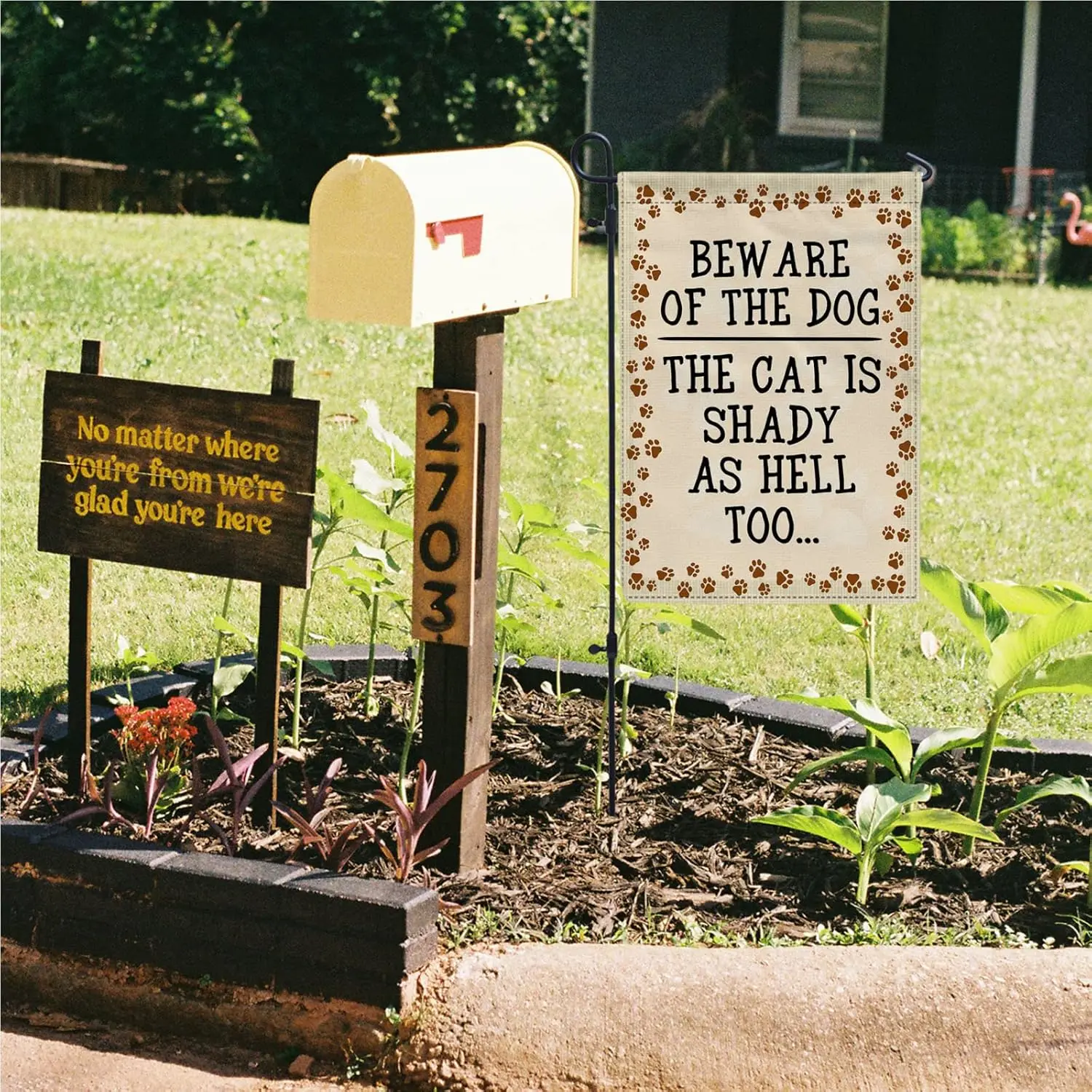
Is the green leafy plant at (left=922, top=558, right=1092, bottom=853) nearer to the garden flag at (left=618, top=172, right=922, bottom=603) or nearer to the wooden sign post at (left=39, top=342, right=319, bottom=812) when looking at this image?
the garden flag at (left=618, top=172, right=922, bottom=603)

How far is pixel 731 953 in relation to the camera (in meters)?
3.23

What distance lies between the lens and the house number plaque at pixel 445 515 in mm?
→ 3467

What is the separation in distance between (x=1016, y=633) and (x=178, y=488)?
183cm

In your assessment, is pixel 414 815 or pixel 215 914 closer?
pixel 215 914

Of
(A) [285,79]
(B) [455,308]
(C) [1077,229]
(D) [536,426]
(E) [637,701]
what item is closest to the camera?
(B) [455,308]

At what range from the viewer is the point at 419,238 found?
3.16 m

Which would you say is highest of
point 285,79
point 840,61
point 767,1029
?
point 840,61

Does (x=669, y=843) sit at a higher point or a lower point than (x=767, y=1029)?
higher

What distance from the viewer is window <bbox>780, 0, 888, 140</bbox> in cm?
1667

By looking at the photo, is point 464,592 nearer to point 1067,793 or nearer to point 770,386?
point 770,386

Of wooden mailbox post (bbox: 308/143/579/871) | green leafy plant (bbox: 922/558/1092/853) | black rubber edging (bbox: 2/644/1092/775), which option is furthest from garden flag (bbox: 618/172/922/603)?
black rubber edging (bbox: 2/644/1092/775)

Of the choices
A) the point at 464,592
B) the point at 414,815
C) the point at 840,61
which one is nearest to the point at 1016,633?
the point at 464,592

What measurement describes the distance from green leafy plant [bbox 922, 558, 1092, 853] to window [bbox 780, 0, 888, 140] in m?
13.5

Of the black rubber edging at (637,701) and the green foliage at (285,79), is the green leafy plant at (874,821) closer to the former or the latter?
the black rubber edging at (637,701)
